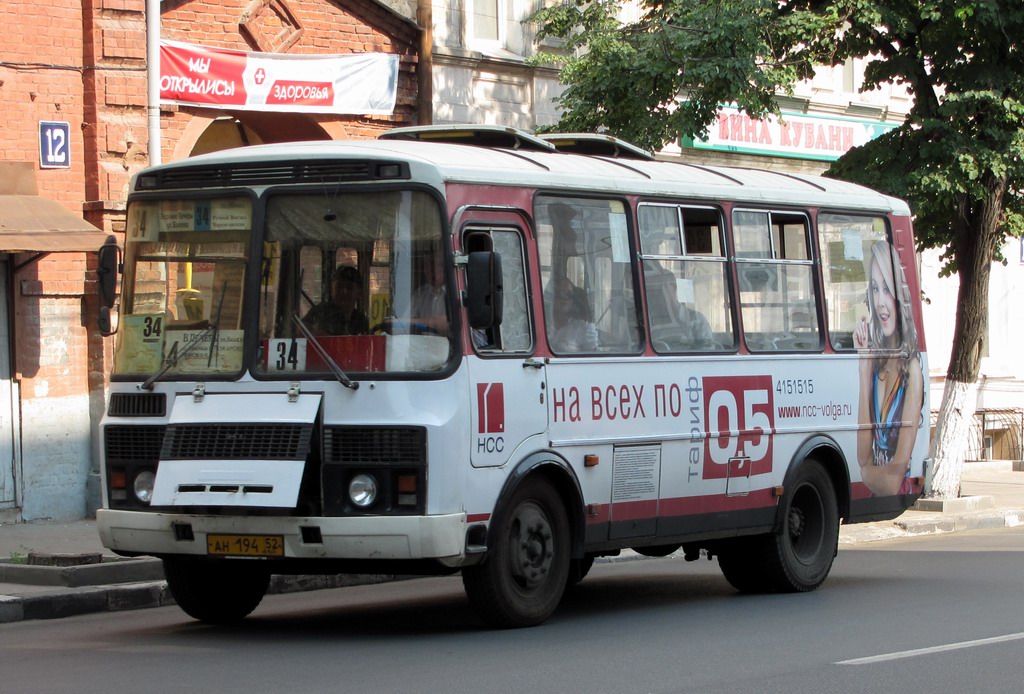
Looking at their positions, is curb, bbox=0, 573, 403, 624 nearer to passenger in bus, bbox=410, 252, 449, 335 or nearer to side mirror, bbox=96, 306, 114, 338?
side mirror, bbox=96, 306, 114, 338

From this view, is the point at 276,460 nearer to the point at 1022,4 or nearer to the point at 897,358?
the point at 897,358

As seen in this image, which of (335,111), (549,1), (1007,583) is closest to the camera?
(1007,583)

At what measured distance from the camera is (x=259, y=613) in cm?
1159

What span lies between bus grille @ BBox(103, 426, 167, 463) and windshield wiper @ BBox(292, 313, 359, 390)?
0.99 meters

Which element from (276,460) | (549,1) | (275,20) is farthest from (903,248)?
(549,1)

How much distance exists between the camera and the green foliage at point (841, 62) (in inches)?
707

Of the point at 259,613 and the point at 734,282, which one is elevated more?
the point at 734,282

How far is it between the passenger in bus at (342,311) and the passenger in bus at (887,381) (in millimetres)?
5114

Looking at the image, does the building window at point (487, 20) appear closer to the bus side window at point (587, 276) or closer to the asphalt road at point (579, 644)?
the asphalt road at point (579, 644)

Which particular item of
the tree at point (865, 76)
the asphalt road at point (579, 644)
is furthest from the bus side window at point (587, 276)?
the tree at point (865, 76)

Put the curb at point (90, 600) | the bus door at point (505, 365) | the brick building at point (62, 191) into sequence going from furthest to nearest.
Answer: the brick building at point (62, 191) < the curb at point (90, 600) < the bus door at point (505, 365)

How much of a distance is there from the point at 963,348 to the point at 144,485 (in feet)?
42.8

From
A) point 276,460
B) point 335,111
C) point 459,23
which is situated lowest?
point 276,460

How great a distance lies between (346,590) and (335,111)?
7789mm
